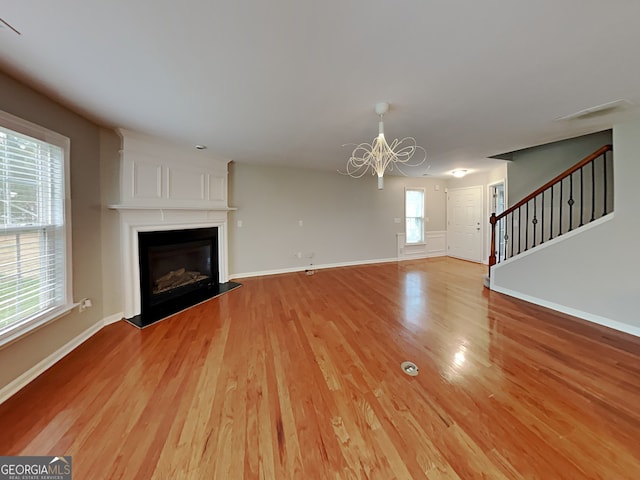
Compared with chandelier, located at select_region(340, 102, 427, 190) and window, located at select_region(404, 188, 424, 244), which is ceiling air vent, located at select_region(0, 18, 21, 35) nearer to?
chandelier, located at select_region(340, 102, 427, 190)

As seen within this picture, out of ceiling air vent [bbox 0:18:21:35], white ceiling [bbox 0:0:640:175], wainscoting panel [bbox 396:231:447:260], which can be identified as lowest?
wainscoting panel [bbox 396:231:447:260]

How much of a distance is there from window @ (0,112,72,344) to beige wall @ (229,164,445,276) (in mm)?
2536

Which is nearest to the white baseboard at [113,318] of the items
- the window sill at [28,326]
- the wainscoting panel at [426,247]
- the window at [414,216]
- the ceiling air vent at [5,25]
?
the window sill at [28,326]

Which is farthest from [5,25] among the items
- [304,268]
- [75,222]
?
[304,268]

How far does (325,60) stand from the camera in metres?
1.57

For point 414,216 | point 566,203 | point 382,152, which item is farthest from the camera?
point 414,216

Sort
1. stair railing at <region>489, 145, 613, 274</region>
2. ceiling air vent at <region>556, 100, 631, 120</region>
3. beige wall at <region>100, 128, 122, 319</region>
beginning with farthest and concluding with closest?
stair railing at <region>489, 145, 613, 274</region> → beige wall at <region>100, 128, 122, 319</region> → ceiling air vent at <region>556, 100, 631, 120</region>

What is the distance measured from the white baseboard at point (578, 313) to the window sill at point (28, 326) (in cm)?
550

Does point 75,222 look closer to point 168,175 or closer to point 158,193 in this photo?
point 158,193

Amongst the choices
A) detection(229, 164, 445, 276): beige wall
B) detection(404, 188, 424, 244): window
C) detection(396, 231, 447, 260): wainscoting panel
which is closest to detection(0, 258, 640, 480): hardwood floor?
detection(229, 164, 445, 276): beige wall

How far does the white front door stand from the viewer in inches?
232

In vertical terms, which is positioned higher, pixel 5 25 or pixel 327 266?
pixel 5 25

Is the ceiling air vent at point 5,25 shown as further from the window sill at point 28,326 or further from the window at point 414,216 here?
the window at point 414,216

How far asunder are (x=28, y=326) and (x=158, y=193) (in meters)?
1.91
